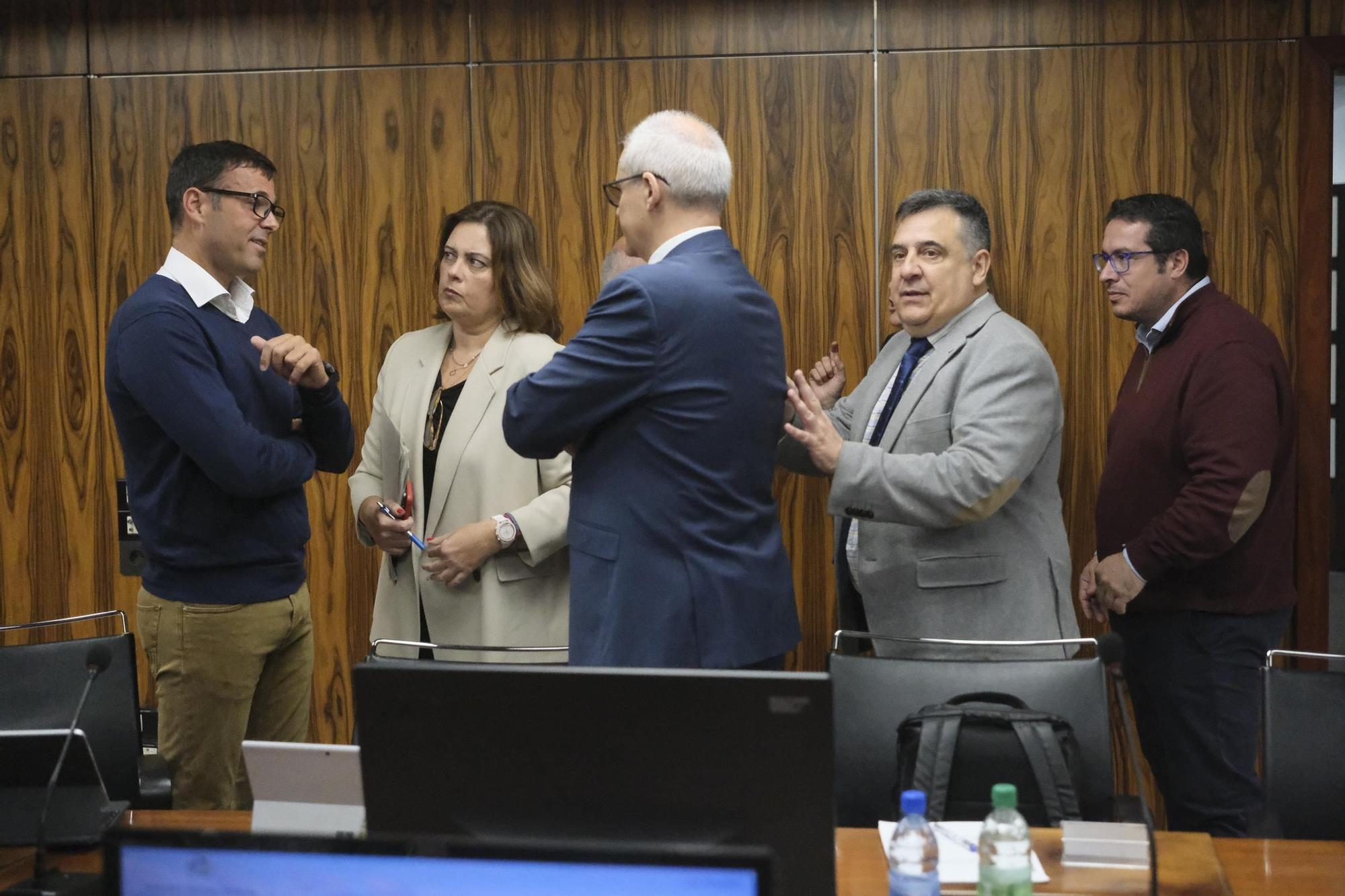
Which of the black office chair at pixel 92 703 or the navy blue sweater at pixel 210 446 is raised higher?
the navy blue sweater at pixel 210 446

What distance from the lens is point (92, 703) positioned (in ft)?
8.39

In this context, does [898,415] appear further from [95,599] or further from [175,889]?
[95,599]

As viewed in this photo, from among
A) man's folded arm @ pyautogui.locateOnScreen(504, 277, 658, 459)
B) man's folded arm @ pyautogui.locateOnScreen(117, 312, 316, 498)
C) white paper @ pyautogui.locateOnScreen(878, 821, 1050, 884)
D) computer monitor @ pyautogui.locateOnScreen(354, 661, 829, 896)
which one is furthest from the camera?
man's folded arm @ pyautogui.locateOnScreen(117, 312, 316, 498)

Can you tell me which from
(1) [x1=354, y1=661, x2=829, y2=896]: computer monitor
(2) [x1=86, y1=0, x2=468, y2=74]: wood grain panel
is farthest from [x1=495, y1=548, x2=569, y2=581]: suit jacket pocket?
(1) [x1=354, y1=661, x2=829, y2=896]: computer monitor

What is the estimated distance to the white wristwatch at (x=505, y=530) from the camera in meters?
2.99

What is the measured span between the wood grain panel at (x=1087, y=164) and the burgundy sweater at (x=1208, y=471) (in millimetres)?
437

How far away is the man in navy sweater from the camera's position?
8.97ft

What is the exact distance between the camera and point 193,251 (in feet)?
9.66

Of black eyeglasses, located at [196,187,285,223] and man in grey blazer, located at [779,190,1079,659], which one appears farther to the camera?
black eyeglasses, located at [196,187,285,223]

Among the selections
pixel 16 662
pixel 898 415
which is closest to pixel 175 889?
pixel 16 662

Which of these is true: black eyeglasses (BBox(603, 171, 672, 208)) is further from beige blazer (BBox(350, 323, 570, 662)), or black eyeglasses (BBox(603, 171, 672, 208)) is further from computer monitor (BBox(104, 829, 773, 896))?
computer monitor (BBox(104, 829, 773, 896))

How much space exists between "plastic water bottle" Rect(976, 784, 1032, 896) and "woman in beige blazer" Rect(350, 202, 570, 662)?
5.22 feet

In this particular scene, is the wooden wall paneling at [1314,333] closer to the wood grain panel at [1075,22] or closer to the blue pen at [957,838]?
the wood grain panel at [1075,22]

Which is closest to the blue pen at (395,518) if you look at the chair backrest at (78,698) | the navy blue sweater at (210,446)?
the navy blue sweater at (210,446)
